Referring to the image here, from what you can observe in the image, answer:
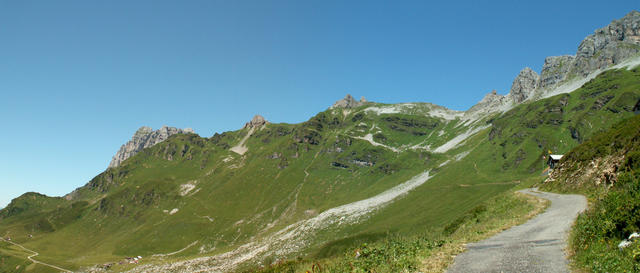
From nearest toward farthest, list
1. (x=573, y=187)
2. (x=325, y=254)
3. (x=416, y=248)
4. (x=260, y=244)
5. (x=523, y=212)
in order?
(x=416, y=248) < (x=523, y=212) < (x=573, y=187) < (x=325, y=254) < (x=260, y=244)

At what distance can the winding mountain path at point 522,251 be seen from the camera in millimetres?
14341

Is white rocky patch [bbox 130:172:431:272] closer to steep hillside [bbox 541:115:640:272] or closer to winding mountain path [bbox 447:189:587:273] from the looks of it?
steep hillside [bbox 541:115:640:272]

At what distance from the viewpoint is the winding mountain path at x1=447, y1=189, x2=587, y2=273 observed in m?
14.3

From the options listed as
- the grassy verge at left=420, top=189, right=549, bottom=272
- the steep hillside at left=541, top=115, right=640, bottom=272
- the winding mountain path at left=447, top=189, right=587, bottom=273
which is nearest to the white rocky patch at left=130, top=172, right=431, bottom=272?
the grassy verge at left=420, top=189, right=549, bottom=272

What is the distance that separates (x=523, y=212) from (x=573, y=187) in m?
21.9

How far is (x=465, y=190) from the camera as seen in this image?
149375 mm

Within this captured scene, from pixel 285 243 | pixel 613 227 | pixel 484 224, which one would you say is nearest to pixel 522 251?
pixel 613 227

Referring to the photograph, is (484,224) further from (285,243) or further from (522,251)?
(285,243)

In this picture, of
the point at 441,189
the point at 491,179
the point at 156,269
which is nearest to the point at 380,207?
the point at 441,189

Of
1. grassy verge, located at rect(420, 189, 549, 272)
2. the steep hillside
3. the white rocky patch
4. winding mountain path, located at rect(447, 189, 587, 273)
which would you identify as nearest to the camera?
the steep hillside

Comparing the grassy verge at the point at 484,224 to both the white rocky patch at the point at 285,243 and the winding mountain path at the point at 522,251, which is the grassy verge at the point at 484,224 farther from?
the white rocky patch at the point at 285,243

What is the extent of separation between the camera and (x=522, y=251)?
17.2 meters

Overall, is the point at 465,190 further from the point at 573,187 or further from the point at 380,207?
the point at 573,187

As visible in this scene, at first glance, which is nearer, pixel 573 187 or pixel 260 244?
pixel 573 187
